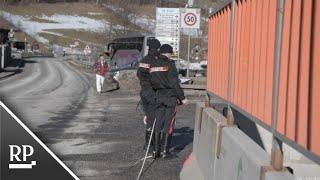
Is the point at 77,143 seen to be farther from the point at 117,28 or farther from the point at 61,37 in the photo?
the point at 61,37

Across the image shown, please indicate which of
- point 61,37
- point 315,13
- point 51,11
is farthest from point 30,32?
point 315,13

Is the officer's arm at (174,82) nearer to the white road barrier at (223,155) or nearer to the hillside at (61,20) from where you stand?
the white road barrier at (223,155)

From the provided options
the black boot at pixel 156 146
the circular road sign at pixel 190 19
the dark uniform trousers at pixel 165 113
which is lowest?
the black boot at pixel 156 146

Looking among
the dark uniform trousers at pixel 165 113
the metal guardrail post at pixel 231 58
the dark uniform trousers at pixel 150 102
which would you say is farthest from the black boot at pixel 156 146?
the metal guardrail post at pixel 231 58

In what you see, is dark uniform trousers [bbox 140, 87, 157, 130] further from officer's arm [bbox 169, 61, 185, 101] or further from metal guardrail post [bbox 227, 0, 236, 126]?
metal guardrail post [bbox 227, 0, 236, 126]

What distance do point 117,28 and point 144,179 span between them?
254 ft

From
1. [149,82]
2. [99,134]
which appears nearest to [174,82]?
[149,82]

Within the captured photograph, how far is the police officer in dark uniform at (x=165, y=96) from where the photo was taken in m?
10.7

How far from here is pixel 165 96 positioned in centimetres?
1079

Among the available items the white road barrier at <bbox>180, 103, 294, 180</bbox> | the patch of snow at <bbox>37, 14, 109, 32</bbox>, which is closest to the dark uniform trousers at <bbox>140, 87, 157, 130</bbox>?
the white road barrier at <bbox>180, 103, 294, 180</bbox>

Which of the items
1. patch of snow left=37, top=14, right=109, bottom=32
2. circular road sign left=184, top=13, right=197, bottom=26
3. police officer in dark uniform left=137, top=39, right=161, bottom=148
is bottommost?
police officer in dark uniform left=137, top=39, right=161, bottom=148

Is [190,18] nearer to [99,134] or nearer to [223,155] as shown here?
[99,134]

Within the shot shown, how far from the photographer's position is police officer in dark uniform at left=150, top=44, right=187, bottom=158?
10727 mm

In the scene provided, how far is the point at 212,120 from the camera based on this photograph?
723 centimetres
